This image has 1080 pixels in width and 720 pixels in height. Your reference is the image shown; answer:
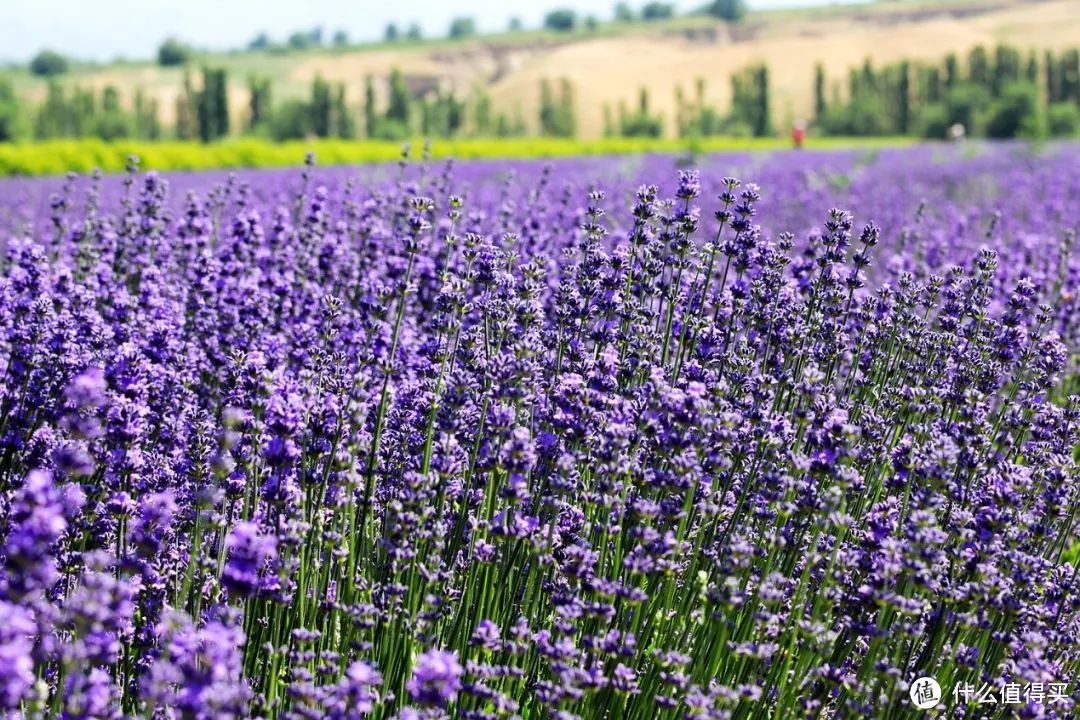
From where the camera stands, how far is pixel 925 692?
2953mm

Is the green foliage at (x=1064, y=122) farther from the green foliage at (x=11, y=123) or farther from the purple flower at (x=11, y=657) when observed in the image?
the purple flower at (x=11, y=657)

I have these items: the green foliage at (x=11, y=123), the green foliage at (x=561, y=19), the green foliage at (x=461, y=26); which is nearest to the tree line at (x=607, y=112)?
the green foliage at (x=11, y=123)

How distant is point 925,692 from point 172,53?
117 metres

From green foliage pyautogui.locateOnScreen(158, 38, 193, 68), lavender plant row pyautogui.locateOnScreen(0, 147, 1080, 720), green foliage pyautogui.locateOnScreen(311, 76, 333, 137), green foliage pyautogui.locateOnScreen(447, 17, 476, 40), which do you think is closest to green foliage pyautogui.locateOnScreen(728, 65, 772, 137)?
green foliage pyautogui.locateOnScreen(311, 76, 333, 137)

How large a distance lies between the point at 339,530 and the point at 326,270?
9.78 feet

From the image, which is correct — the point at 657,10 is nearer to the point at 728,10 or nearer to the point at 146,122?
the point at 728,10

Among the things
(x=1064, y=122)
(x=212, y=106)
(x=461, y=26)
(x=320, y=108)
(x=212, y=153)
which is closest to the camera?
(x=212, y=153)

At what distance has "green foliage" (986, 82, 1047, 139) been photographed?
45125mm

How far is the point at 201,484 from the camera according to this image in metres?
2.97

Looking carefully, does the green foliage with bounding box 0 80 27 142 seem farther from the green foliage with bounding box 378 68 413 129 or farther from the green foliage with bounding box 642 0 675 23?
the green foliage with bounding box 642 0 675 23

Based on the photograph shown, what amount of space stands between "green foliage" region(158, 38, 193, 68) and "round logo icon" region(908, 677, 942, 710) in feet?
383

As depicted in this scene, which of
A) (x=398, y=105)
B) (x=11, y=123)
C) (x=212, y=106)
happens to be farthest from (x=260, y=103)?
(x=11, y=123)

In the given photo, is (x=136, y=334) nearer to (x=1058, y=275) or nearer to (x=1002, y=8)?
(x=1058, y=275)

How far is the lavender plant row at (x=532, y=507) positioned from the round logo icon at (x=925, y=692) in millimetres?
40
